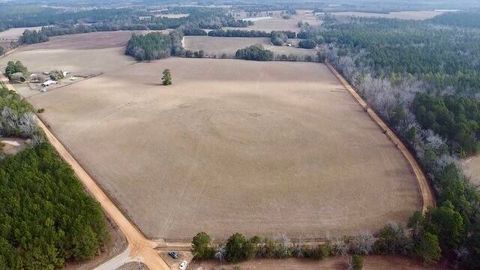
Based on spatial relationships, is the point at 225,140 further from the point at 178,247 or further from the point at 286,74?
the point at 286,74

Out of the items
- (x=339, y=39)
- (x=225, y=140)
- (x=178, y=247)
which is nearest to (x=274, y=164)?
(x=225, y=140)

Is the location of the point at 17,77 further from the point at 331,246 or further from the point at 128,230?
the point at 331,246

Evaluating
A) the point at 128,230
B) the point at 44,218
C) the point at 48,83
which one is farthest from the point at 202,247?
the point at 48,83

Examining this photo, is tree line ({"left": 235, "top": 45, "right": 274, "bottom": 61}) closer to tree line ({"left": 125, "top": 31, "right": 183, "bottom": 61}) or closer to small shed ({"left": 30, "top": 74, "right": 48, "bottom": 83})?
tree line ({"left": 125, "top": 31, "right": 183, "bottom": 61})

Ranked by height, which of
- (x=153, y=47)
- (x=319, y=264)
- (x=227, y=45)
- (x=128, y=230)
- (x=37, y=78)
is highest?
(x=153, y=47)

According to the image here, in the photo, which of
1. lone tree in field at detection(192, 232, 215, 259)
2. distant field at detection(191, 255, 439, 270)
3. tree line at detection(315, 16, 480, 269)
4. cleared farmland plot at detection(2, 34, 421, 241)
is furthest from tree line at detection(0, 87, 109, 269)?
tree line at detection(315, 16, 480, 269)

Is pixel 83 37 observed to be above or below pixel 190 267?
above

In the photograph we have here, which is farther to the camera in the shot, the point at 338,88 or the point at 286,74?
the point at 286,74
